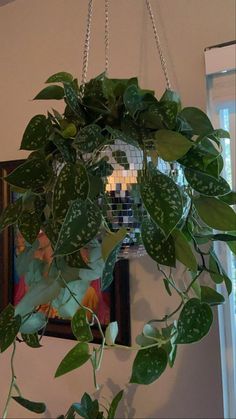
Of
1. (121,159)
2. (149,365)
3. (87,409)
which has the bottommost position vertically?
(87,409)

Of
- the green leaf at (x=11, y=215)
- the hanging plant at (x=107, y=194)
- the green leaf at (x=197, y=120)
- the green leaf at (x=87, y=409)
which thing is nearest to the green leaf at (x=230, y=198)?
the hanging plant at (x=107, y=194)

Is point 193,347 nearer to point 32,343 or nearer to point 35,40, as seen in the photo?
point 32,343

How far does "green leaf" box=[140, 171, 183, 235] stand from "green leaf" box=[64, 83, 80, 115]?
169 mm

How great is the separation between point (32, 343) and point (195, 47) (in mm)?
833

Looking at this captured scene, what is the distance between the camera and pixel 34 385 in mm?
1359

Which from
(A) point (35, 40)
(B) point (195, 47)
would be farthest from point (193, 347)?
(A) point (35, 40)

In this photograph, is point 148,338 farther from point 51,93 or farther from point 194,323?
point 51,93

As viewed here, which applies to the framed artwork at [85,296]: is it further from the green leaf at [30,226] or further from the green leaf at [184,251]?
the green leaf at [184,251]

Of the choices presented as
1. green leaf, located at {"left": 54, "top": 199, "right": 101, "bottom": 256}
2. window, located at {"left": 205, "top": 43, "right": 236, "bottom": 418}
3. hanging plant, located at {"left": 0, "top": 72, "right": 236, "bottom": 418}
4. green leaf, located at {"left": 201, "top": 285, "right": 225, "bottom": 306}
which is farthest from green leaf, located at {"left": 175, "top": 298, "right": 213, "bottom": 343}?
window, located at {"left": 205, "top": 43, "right": 236, "bottom": 418}

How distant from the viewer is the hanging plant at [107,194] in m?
0.58

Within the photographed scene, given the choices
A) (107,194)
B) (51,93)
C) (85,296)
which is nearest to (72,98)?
(51,93)

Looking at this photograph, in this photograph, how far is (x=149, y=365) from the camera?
0.70 m

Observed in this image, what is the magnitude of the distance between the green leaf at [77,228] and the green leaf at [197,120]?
0.74ft

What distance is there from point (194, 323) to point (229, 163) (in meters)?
0.54
